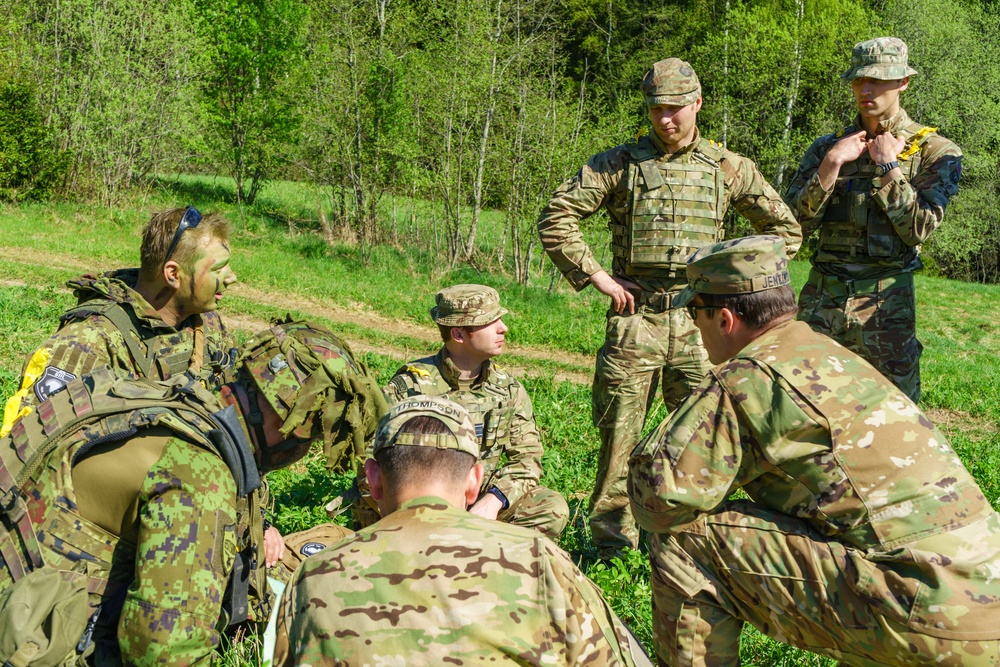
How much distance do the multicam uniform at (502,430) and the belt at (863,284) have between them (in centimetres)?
252

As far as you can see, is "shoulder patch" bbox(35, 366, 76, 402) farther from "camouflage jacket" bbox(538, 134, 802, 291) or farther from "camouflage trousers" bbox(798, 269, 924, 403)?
"camouflage trousers" bbox(798, 269, 924, 403)

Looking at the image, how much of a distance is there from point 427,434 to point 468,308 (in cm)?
224

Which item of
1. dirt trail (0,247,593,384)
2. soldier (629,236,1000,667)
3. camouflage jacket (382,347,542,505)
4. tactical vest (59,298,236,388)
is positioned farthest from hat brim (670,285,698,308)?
dirt trail (0,247,593,384)

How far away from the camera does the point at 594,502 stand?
5.32m

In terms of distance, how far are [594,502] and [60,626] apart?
3.20 meters

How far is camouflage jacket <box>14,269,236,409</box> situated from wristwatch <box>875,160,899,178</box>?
416 cm

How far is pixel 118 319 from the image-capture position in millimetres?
4023

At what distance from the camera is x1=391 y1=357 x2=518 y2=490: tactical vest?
4.73 meters

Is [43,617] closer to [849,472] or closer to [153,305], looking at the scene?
[153,305]

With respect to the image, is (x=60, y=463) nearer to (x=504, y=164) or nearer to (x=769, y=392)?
(x=769, y=392)

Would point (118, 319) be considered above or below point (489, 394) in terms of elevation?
above

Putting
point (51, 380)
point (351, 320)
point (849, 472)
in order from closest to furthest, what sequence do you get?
point (849, 472) → point (51, 380) → point (351, 320)

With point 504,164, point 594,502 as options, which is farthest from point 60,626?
point 504,164

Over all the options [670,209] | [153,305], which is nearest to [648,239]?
[670,209]
